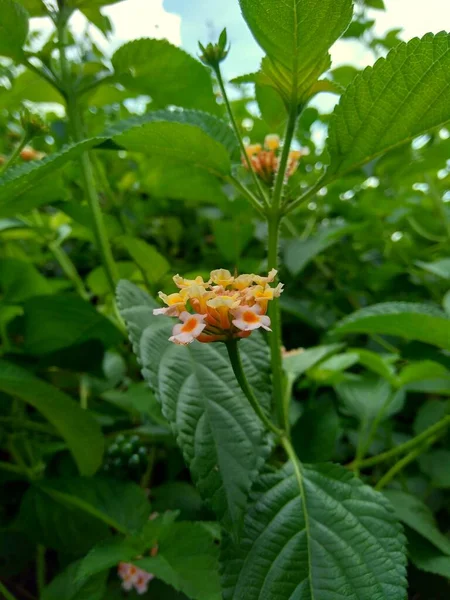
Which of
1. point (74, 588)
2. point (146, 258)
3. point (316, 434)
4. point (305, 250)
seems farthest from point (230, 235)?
point (74, 588)

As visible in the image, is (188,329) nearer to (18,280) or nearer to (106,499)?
(106,499)

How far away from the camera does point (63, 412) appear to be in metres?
0.46

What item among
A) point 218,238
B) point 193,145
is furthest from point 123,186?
point 193,145

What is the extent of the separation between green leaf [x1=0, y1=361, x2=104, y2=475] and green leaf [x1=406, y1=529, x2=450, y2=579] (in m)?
0.27

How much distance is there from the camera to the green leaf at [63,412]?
44 centimetres

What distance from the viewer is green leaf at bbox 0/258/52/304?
63 centimetres

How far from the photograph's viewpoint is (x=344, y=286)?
90 centimetres

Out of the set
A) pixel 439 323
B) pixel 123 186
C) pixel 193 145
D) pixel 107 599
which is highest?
pixel 123 186

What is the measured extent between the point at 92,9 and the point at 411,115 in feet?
1.12

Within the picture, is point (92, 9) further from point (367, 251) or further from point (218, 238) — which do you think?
point (367, 251)

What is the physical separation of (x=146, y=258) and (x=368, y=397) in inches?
11.0

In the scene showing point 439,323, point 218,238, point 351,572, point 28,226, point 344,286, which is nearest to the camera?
point 351,572

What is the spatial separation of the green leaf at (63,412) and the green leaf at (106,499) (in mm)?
20

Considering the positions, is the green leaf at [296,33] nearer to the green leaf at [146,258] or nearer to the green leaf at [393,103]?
the green leaf at [393,103]
